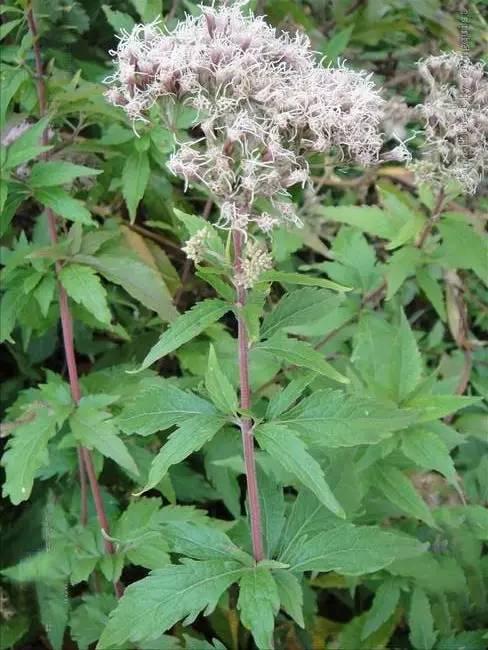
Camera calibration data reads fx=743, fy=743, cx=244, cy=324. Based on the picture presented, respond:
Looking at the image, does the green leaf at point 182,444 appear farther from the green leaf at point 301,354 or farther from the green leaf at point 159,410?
the green leaf at point 301,354

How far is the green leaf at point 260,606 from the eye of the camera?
938 mm

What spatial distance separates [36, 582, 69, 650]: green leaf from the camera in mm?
1427

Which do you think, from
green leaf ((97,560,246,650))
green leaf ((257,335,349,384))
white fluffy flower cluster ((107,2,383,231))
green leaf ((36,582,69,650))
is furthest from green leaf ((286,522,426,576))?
green leaf ((36,582,69,650))

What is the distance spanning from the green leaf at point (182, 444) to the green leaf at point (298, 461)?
0.25 ft

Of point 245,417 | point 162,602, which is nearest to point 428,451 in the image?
point 245,417

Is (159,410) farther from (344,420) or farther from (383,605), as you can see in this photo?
(383,605)

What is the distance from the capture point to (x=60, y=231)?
1.68m

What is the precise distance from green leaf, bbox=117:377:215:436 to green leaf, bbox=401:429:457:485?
396 mm

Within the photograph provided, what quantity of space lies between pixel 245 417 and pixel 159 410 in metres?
0.12

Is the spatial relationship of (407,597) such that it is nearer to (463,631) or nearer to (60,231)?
(463,631)

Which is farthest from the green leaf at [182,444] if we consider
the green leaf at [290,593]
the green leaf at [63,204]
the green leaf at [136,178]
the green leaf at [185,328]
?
→ the green leaf at [136,178]

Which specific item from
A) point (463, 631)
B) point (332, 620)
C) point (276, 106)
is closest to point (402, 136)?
point (276, 106)

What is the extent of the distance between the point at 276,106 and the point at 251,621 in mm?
643

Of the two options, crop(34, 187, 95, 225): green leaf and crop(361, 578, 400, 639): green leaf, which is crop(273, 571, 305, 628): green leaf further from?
crop(34, 187, 95, 225): green leaf
